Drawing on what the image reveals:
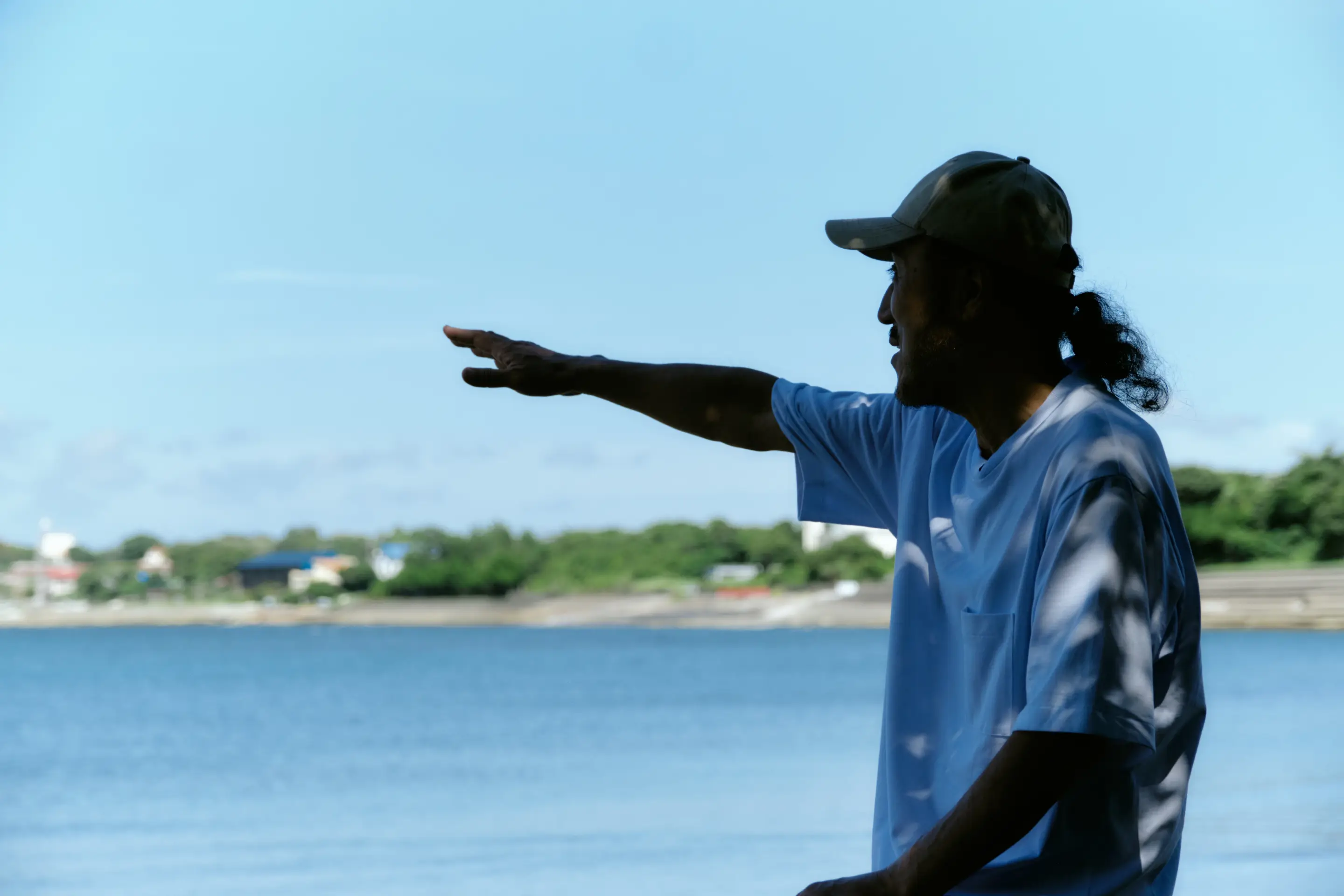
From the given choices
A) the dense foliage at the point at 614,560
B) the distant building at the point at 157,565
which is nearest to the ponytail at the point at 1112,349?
the dense foliage at the point at 614,560

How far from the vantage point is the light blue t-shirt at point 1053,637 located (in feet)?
3.36

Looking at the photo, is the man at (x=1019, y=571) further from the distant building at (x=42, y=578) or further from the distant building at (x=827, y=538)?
the distant building at (x=42, y=578)

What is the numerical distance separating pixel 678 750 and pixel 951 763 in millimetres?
18616

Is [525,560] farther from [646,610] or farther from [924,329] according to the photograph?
[924,329]

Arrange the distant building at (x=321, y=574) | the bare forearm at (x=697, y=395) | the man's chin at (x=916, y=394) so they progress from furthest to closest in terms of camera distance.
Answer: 1. the distant building at (x=321, y=574)
2. the bare forearm at (x=697, y=395)
3. the man's chin at (x=916, y=394)

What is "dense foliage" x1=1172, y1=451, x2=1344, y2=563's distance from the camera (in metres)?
34.3

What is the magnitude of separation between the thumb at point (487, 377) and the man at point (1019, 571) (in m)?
0.41

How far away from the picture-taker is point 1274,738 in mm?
16312

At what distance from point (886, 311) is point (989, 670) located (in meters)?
0.33

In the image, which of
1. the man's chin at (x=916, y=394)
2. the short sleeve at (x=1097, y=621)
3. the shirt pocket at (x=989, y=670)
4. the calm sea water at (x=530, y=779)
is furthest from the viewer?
the calm sea water at (x=530, y=779)

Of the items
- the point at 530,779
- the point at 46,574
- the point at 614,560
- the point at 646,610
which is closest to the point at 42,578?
the point at 46,574

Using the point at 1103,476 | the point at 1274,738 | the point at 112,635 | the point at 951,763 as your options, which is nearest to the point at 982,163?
the point at 1103,476

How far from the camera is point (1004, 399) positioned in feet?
3.94

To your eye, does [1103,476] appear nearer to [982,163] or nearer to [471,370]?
[982,163]
